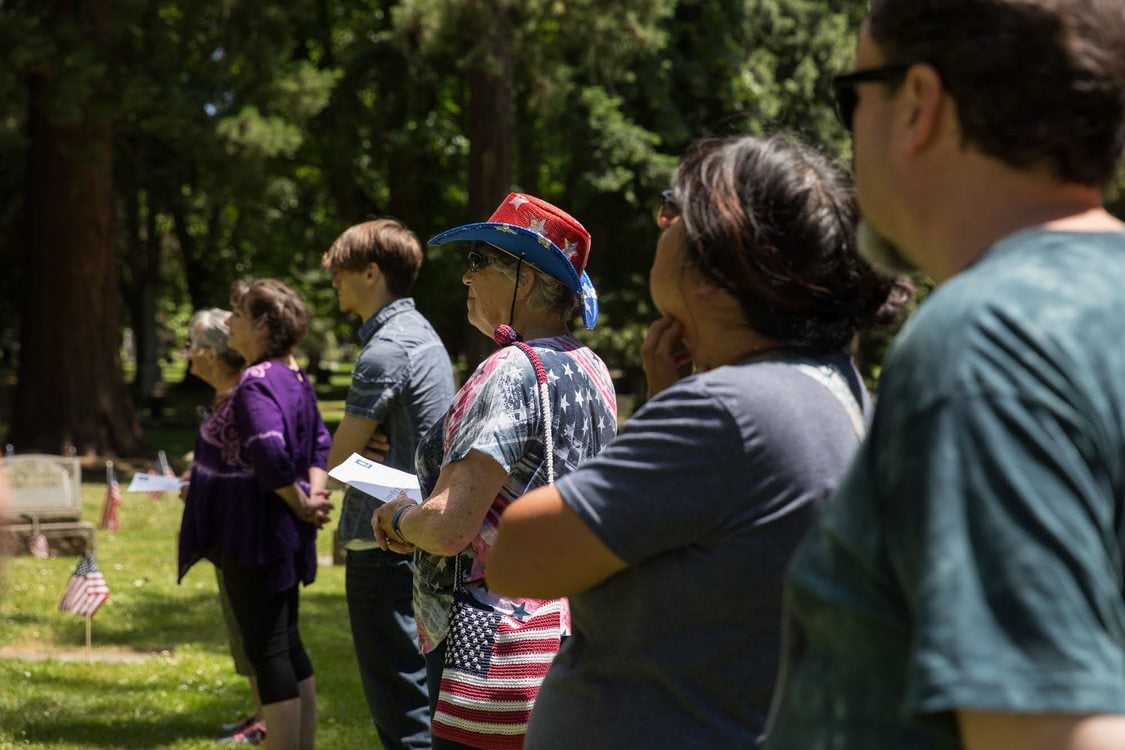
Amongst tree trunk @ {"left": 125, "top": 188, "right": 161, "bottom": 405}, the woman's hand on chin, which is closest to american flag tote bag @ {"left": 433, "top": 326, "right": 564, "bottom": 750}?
the woman's hand on chin

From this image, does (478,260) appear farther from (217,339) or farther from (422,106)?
(422,106)

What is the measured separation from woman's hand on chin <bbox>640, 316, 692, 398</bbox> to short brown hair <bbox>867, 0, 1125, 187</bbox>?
93cm

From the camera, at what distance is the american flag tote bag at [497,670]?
3.14m

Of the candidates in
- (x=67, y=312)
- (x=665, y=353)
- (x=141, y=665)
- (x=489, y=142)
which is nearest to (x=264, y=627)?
(x=141, y=665)

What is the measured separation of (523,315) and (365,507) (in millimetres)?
1418

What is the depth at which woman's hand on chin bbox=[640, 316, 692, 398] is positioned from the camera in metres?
2.18

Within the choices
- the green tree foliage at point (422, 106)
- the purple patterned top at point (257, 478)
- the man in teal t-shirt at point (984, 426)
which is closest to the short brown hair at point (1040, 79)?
the man in teal t-shirt at point (984, 426)

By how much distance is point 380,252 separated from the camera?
4.97 meters

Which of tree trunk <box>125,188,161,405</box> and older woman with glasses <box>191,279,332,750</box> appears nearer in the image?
older woman with glasses <box>191,279,332,750</box>

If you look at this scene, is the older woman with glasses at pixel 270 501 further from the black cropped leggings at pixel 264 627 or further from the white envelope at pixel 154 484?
the white envelope at pixel 154 484

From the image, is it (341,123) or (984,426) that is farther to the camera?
(341,123)

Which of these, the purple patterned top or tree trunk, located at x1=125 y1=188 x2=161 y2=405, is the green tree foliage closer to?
tree trunk, located at x1=125 y1=188 x2=161 y2=405

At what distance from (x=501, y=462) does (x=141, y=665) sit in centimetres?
549

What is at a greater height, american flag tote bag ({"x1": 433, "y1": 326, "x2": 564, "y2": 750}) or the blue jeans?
american flag tote bag ({"x1": 433, "y1": 326, "x2": 564, "y2": 750})
